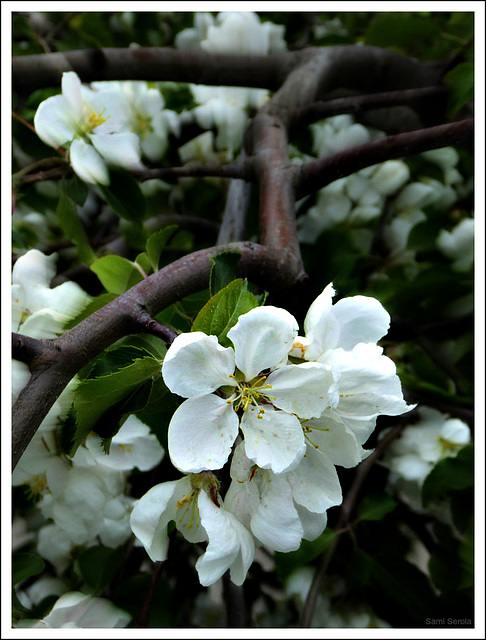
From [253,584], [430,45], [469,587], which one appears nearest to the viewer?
[469,587]

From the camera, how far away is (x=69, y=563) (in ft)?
2.44

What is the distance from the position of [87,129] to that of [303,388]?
50 cm

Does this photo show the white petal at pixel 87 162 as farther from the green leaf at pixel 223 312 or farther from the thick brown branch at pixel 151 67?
the green leaf at pixel 223 312

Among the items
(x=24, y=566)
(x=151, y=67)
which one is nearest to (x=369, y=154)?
(x=151, y=67)

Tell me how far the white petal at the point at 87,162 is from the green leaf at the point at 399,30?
26.0 inches

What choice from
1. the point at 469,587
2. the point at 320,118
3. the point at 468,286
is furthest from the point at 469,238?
the point at 469,587

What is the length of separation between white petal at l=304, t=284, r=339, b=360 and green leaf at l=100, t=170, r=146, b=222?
0.41 m

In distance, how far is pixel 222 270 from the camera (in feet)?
1.54

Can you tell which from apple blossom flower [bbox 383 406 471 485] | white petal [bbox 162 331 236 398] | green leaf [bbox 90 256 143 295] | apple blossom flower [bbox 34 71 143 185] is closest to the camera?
white petal [bbox 162 331 236 398]

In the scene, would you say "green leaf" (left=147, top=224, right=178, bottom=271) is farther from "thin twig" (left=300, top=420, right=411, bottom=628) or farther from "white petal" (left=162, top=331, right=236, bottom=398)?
"thin twig" (left=300, top=420, right=411, bottom=628)

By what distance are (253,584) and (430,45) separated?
1.13 m

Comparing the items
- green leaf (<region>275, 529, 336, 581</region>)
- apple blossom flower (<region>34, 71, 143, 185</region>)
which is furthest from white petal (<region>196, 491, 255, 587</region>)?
apple blossom flower (<region>34, 71, 143, 185</region>)

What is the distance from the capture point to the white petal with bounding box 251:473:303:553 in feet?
1.25

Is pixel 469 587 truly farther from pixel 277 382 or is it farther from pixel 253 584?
pixel 277 382
